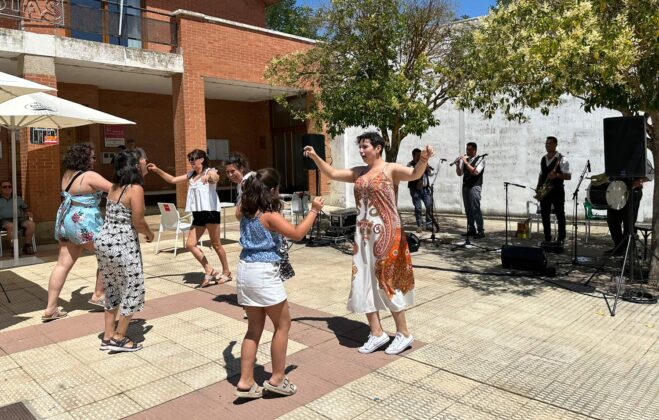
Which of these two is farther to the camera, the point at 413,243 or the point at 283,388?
the point at 413,243

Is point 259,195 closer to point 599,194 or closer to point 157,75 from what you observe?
point 599,194

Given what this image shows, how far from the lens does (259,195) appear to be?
3.29 m

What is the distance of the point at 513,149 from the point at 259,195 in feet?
35.3

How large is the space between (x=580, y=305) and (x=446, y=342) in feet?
6.50

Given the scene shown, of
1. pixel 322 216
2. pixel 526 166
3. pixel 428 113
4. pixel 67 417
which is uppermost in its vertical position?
pixel 428 113

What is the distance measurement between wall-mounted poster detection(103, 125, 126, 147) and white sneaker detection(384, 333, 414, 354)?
44.2 ft

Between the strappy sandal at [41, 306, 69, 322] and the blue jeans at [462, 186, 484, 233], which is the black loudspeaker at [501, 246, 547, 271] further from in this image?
the strappy sandal at [41, 306, 69, 322]

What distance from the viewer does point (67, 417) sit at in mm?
3266

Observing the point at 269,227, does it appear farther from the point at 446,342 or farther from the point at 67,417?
the point at 446,342

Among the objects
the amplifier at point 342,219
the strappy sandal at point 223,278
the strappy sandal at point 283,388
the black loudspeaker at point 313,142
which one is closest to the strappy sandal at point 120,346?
the strappy sandal at point 283,388

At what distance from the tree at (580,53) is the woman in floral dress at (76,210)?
4548 millimetres

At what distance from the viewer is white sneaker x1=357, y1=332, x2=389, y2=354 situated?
426 centimetres

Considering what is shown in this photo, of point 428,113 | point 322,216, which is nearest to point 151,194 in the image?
point 322,216

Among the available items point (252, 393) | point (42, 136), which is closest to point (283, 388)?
point (252, 393)
